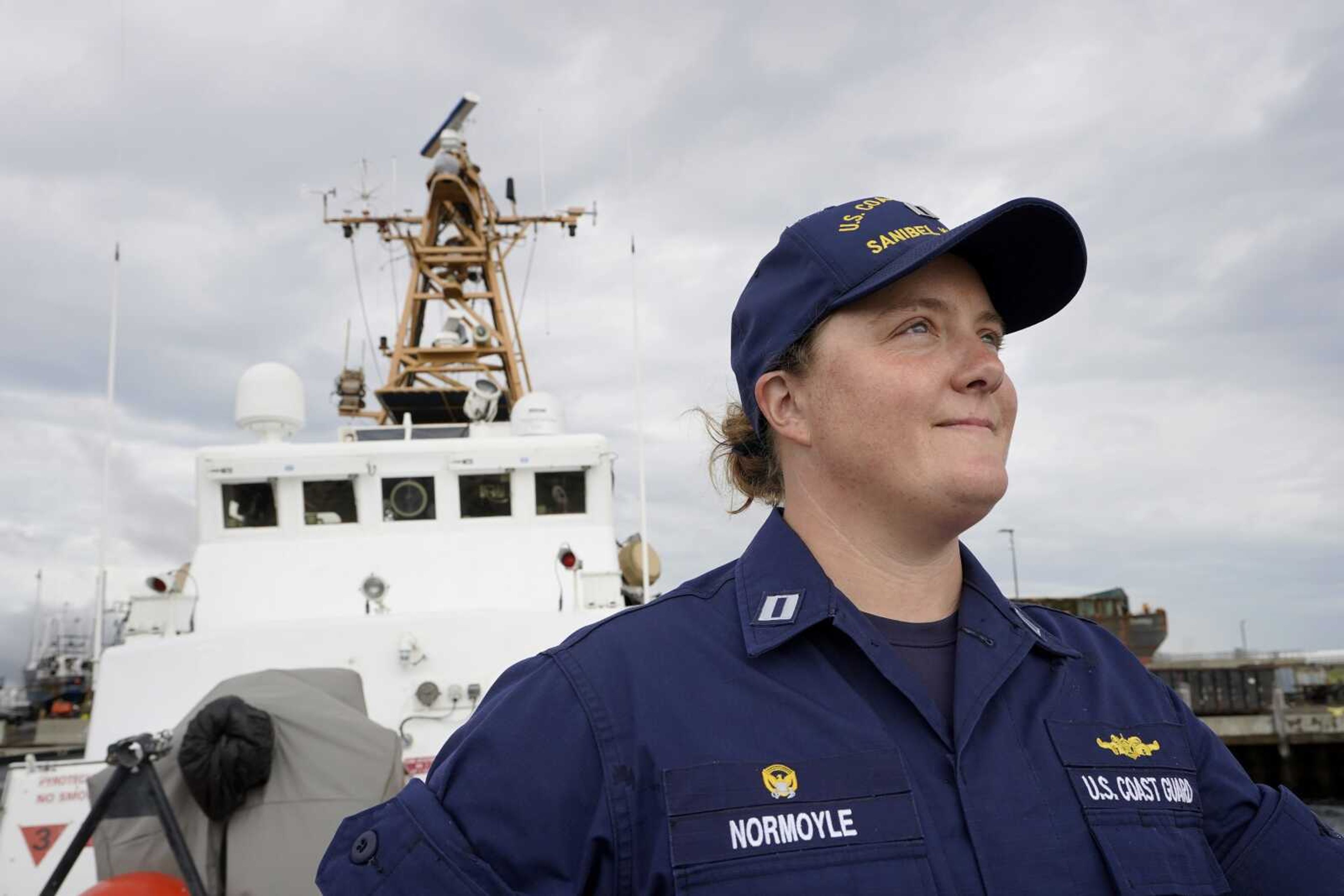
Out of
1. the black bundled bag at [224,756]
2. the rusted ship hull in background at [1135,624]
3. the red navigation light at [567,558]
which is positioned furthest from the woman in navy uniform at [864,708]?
the rusted ship hull in background at [1135,624]

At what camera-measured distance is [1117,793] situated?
1.64 m

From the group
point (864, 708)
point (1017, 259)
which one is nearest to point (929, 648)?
point (864, 708)

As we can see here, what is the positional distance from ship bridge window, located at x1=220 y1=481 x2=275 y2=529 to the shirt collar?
8856 millimetres

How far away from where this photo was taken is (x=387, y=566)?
9562mm

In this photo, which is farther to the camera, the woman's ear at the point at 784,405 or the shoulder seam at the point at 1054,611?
the shoulder seam at the point at 1054,611

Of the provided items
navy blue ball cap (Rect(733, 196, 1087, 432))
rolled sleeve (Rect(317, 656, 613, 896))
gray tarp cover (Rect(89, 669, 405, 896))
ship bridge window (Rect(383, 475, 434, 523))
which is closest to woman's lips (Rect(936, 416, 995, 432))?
navy blue ball cap (Rect(733, 196, 1087, 432))

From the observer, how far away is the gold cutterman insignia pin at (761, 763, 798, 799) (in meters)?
1.48

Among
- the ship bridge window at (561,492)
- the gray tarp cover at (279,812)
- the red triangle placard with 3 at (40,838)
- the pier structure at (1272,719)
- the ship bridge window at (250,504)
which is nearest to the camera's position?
the gray tarp cover at (279,812)

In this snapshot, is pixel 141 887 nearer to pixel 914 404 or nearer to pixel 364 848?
pixel 364 848

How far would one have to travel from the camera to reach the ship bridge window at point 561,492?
10.2 meters

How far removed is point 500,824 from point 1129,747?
1.09 meters

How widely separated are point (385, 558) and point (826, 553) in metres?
8.35

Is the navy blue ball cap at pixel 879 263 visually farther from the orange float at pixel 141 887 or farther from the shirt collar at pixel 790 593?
the orange float at pixel 141 887

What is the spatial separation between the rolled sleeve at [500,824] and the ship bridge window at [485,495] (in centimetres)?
867
